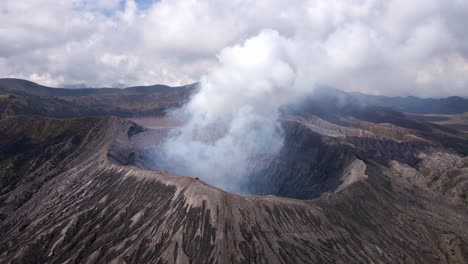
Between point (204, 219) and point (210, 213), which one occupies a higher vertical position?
point (210, 213)

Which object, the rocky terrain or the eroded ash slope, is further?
the rocky terrain

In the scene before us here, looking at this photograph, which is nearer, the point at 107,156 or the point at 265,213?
the point at 265,213

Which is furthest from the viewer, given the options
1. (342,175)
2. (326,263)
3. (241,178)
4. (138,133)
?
(138,133)

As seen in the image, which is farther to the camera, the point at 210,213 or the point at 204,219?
the point at 210,213

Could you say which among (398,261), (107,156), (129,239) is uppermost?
(107,156)

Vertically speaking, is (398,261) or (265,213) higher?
(265,213)

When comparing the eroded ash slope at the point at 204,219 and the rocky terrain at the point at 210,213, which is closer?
the eroded ash slope at the point at 204,219

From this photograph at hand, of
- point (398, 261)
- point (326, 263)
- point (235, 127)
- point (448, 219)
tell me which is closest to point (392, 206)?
point (448, 219)

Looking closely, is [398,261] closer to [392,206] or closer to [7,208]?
[392,206]
